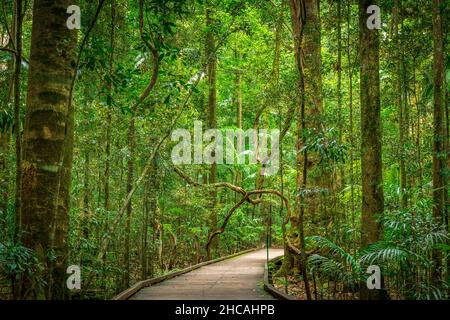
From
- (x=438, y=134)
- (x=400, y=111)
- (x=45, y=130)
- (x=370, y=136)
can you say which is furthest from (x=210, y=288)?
(x=45, y=130)

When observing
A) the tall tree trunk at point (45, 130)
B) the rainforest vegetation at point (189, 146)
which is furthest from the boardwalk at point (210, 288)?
the tall tree trunk at point (45, 130)

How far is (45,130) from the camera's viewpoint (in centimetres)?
519

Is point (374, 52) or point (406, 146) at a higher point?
point (374, 52)

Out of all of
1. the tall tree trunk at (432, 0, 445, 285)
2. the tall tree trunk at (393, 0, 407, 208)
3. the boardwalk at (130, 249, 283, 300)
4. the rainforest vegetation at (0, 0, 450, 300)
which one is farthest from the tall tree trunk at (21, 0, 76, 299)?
the tall tree trunk at (393, 0, 407, 208)

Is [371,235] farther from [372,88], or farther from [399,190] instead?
→ [372,88]

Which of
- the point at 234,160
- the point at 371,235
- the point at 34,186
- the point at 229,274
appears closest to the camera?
the point at 34,186

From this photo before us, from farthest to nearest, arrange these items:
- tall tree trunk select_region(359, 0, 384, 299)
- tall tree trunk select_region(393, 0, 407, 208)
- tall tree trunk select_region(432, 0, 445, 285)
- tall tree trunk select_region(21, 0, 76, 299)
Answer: tall tree trunk select_region(393, 0, 407, 208) < tall tree trunk select_region(359, 0, 384, 299) < tall tree trunk select_region(432, 0, 445, 285) < tall tree trunk select_region(21, 0, 76, 299)

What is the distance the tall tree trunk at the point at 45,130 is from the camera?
197 inches

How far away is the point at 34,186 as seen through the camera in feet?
16.7

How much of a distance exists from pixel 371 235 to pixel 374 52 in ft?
9.80

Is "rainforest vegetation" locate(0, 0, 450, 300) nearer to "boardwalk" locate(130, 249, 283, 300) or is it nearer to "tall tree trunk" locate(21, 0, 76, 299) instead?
"tall tree trunk" locate(21, 0, 76, 299)

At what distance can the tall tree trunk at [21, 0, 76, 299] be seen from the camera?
501 cm

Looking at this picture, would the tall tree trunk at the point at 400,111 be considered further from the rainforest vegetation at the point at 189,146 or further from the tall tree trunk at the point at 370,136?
the tall tree trunk at the point at 370,136
